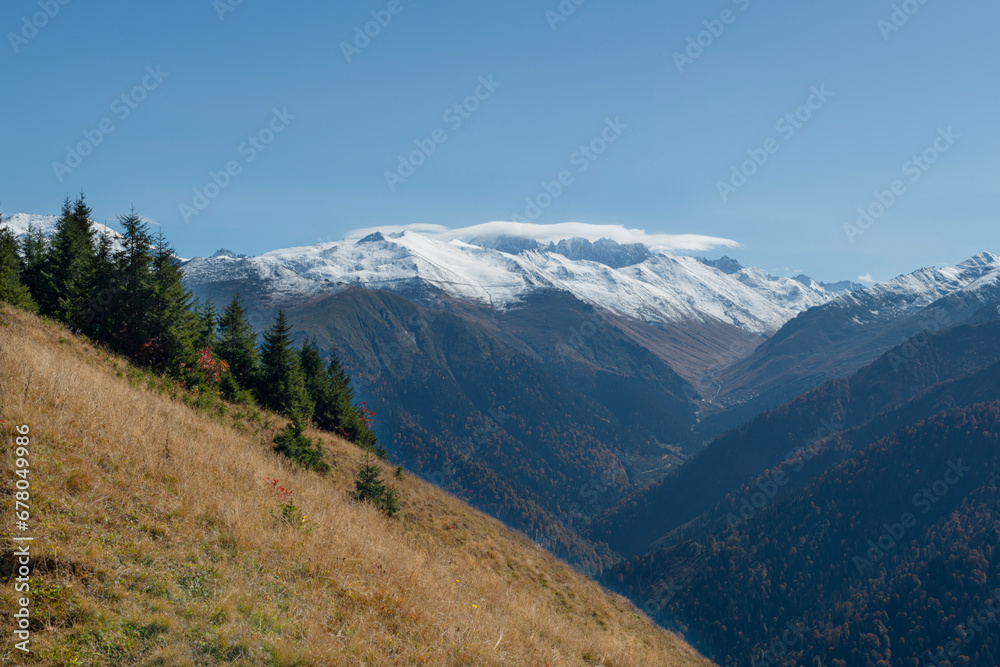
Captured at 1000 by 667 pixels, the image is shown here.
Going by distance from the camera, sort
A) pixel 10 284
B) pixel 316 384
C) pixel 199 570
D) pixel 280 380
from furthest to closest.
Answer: pixel 316 384, pixel 280 380, pixel 10 284, pixel 199 570

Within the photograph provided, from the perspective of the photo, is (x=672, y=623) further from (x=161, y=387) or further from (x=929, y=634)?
(x=161, y=387)

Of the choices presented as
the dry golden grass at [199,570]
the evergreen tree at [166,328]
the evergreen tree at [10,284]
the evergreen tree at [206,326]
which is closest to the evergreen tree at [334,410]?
the evergreen tree at [206,326]

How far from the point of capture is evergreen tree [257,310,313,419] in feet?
125

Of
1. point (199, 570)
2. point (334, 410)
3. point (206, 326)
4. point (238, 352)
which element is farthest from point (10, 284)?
point (199, 570)

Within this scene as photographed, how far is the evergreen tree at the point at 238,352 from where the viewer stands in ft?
124

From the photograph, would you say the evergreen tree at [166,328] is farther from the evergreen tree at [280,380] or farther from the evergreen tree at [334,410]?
the evergreen tree at [334,410]

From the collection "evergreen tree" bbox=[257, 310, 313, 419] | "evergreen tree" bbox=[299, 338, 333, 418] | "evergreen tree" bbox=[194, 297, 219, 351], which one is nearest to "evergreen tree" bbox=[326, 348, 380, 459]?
"evergreen tree" bbox=[299, 338, 333, 418]

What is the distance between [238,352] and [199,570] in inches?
1259

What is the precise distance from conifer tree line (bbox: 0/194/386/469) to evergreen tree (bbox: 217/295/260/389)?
66 millimetres

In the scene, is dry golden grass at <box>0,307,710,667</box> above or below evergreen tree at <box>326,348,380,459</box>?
above

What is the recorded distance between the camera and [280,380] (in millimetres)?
38812

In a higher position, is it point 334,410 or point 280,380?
point 280,380

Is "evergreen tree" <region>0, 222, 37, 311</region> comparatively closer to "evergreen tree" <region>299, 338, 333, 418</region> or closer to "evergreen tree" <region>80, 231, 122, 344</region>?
"evergreen tree" <region>80, 231, 122, 344</region>

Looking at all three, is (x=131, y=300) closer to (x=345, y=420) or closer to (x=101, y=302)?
(x=101, y=302)
